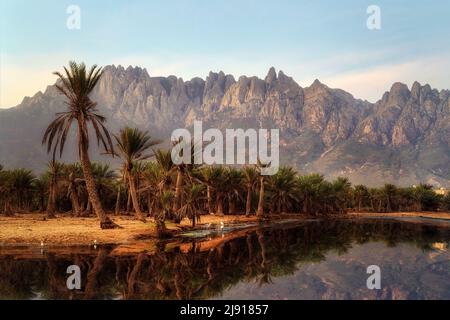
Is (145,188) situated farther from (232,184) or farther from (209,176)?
(232,184)

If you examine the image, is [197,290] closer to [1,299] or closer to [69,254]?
[1,299]

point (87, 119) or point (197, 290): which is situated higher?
point (87, 119)

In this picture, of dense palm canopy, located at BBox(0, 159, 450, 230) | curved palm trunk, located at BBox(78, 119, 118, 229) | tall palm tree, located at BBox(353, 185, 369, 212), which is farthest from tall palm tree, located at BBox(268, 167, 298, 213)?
tall palm tree, located at BBox(353, 185, 369, 212)

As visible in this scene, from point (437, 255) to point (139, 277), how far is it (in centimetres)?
1917

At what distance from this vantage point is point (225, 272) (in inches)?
703

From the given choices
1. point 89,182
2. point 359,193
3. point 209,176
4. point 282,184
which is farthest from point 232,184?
point 359,193

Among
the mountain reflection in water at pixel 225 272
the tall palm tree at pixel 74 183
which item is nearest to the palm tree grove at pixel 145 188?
the tall palm tree at pixel 74 183

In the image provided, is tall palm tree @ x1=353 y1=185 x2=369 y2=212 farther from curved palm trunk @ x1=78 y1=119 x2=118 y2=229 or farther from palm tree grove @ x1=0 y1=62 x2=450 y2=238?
curved palm trunk @ x1=78 y1=119 x2=118 y2=229

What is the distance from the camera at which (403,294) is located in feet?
48.8

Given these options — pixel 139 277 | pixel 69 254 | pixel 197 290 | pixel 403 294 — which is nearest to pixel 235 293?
pixel 197 290

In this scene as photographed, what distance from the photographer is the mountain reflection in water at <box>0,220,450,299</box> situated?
13.8m

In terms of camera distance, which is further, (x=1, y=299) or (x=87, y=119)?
(x=87, y=119)

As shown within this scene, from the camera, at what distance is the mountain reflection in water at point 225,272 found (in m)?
13.8

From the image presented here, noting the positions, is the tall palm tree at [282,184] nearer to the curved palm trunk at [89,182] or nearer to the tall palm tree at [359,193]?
the curved palm trunk at [89,182]
